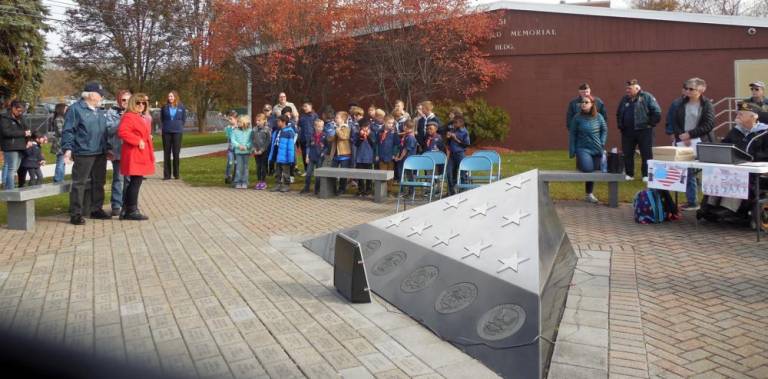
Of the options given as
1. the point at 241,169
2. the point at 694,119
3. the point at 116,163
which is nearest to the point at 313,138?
the point at 241,169

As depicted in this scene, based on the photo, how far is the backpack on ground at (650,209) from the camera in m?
9.31

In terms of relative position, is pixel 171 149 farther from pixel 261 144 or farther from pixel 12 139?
pixel 12 139

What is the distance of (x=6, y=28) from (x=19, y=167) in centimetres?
1460

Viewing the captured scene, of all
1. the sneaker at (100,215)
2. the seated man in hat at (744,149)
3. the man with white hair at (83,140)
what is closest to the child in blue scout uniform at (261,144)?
the sneaker at (100,215)

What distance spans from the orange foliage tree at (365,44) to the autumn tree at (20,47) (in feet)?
24.9

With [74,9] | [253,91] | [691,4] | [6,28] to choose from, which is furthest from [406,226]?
[691,4]

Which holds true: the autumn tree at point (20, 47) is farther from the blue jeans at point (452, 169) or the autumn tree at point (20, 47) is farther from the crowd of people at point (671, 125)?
the crowd of people at point (671, 125)

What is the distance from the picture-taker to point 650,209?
30.5 feet

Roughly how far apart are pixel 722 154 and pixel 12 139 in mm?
11624

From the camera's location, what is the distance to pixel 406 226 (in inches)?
256

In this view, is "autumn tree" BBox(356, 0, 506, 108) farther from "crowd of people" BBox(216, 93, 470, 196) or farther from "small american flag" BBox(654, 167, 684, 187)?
"small american flag" BBox(654, 167, 684, 187)

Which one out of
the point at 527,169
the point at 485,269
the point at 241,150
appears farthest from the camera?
the point at 527,169

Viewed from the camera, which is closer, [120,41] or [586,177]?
[586,177]

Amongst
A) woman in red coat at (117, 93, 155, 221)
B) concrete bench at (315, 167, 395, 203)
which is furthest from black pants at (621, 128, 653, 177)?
woman in red coat at (117, 93, 155, 221)
